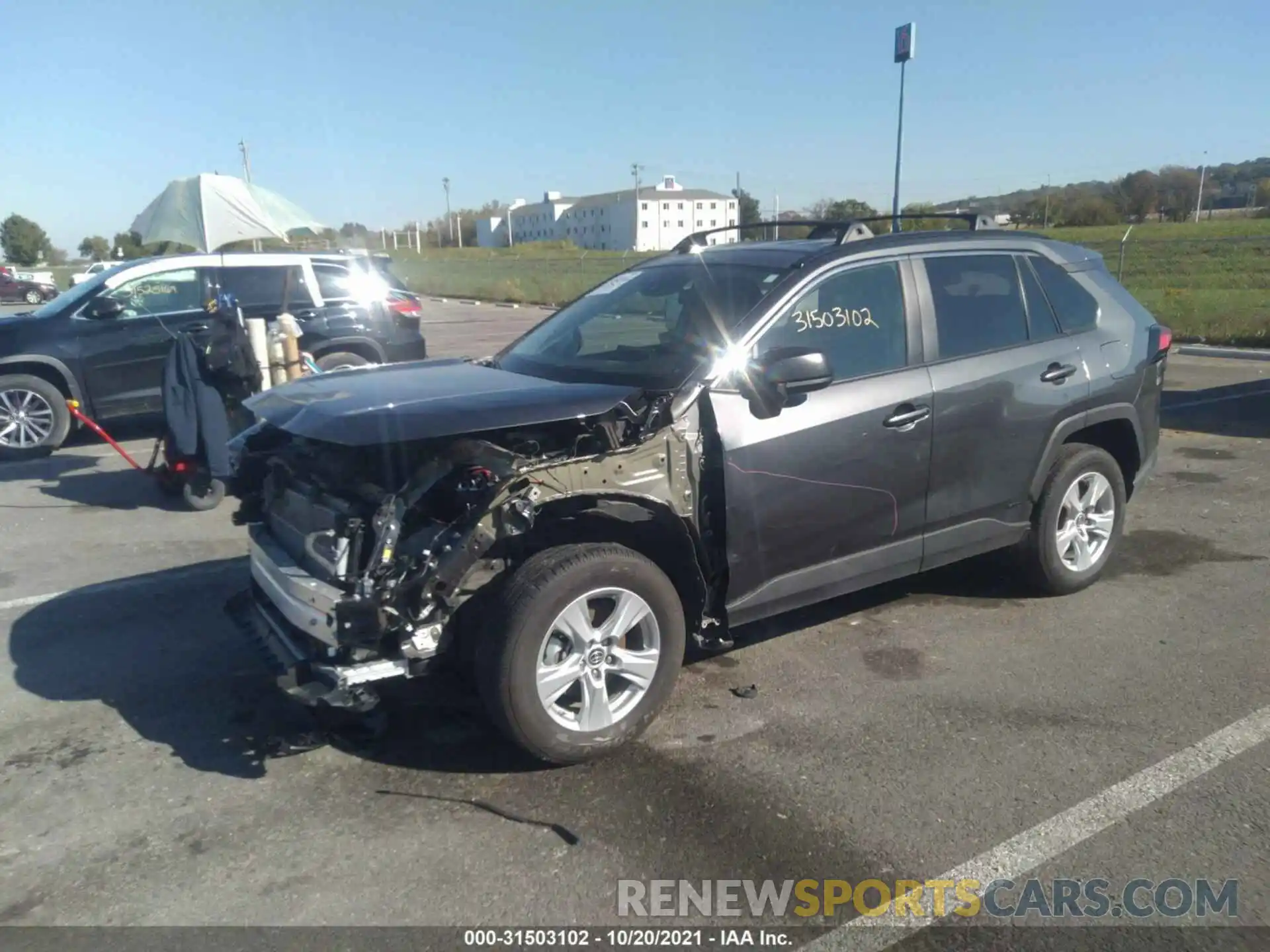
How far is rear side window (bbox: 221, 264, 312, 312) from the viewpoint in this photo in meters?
10.0

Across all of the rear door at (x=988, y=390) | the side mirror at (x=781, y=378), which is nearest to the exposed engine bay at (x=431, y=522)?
the side mirror at (x=781, y=378)

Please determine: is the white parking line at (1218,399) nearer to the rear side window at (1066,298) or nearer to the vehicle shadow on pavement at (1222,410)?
the vehicle shadow on pavement at (1222,410)

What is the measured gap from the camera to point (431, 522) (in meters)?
3.80

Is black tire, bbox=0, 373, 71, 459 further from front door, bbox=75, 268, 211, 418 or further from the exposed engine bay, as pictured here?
the exposed engine bay

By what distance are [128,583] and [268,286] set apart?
489cm

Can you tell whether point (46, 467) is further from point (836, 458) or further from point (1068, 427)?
point (1068, 427)

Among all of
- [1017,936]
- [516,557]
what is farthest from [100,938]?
[1017,936]

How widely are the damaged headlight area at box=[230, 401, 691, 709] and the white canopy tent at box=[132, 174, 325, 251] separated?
12.3 m

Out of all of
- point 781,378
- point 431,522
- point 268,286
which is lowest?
point 431,522

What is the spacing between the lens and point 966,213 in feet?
18.0

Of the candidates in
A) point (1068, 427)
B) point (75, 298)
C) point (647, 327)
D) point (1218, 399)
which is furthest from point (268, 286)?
point (1218, 399)

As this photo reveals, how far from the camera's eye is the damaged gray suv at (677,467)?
3.61 meters

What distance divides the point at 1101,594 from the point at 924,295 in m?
2.02

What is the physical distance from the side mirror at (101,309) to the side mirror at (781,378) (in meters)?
7.70
